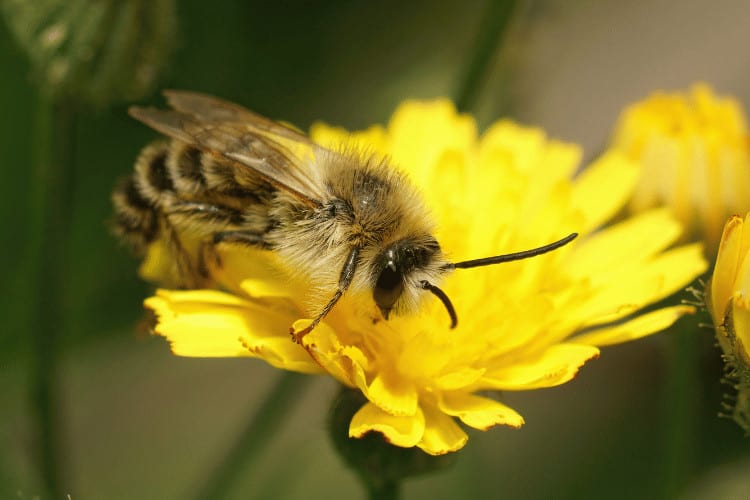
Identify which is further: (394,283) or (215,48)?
(215,48)

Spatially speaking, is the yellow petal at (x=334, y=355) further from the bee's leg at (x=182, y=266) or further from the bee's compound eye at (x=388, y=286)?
the bee's leg at (x=182, y=266)

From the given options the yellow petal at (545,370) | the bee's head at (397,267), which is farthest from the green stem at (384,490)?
the bee's head at (397,267)

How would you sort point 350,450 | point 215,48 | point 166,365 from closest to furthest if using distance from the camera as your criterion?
point 350,450 < point 215,48 < point 166,365

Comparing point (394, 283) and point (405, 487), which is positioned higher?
point (394, 283)

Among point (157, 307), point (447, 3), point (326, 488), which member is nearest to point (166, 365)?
point (326, 488)

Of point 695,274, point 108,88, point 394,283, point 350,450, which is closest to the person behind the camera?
point 394,283

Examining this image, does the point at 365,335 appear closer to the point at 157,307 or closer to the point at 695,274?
the point at 157,307

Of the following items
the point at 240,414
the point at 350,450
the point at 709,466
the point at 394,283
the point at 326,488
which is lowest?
the point at 240,414
